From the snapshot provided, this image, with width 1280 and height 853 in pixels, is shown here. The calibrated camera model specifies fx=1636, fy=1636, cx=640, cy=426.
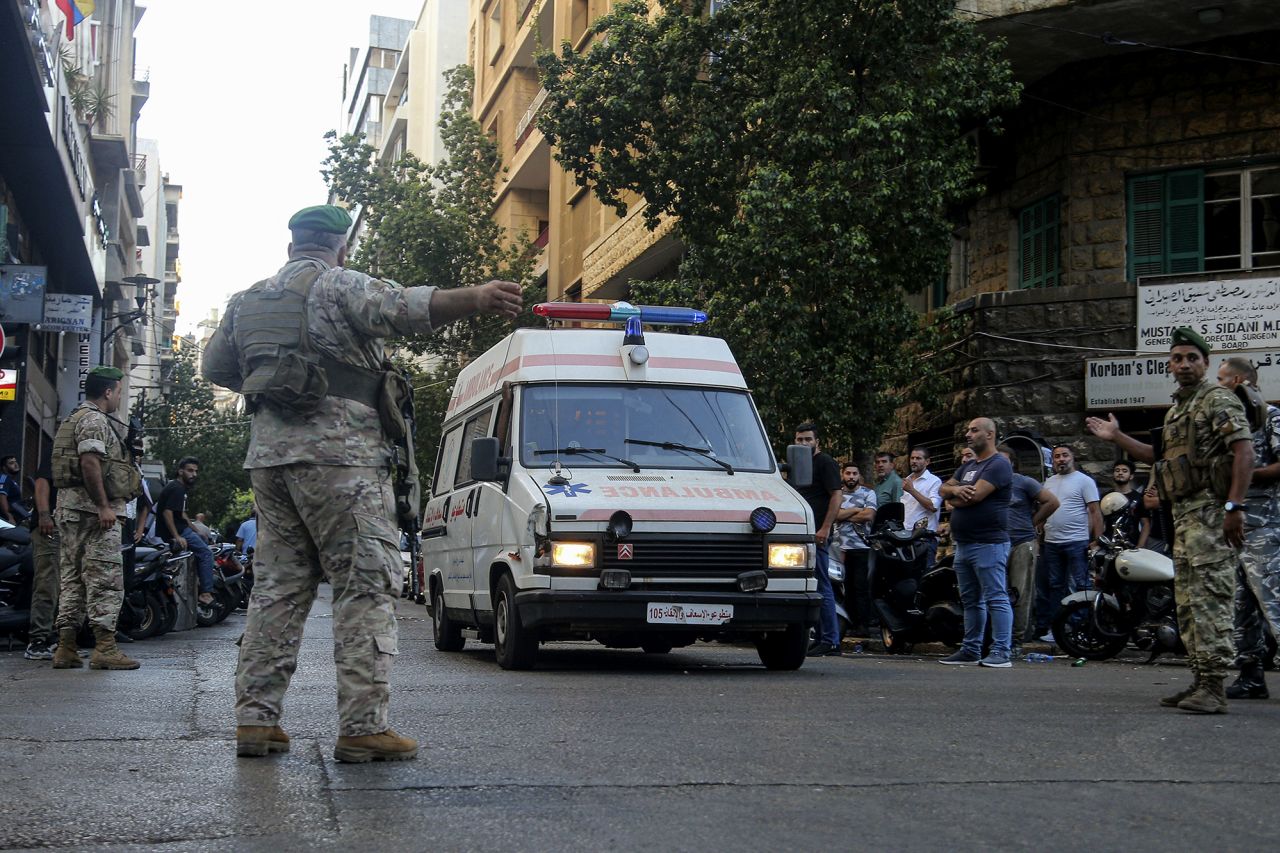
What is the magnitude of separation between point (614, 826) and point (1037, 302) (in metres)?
15.8

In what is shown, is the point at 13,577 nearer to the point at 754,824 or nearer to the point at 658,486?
the point at 658,486

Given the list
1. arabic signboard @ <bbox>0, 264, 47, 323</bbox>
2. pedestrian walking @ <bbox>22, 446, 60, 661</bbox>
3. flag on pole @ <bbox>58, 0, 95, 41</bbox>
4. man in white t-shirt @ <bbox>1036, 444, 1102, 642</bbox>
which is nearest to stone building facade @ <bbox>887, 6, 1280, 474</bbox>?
man in white t-shirt @ <bbox>1036, 444, 1102, 642</bbox>

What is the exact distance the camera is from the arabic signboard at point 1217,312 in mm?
17469

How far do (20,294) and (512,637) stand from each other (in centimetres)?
1881

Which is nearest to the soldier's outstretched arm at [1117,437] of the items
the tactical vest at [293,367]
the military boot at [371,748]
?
the tactical vest at [293,367]

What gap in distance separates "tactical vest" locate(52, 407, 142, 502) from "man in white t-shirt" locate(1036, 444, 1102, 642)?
25.9ft

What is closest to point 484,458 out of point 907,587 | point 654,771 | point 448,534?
point 448,534

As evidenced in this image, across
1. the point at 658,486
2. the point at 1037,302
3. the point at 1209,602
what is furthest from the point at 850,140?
the point at 1209,602

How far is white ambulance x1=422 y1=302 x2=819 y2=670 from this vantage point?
32.8 feet

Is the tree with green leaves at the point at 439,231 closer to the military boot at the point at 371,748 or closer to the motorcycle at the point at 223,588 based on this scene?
the motorcycle at the point at 223,588

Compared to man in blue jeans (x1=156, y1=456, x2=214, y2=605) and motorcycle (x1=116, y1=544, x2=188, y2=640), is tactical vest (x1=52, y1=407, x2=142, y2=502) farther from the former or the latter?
man in blue jeans (x1=156, y1=456, x2=214, y2=605)

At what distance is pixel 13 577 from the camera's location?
12.8 m

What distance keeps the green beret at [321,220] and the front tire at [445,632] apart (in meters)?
7.24

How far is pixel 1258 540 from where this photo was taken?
830 cm
